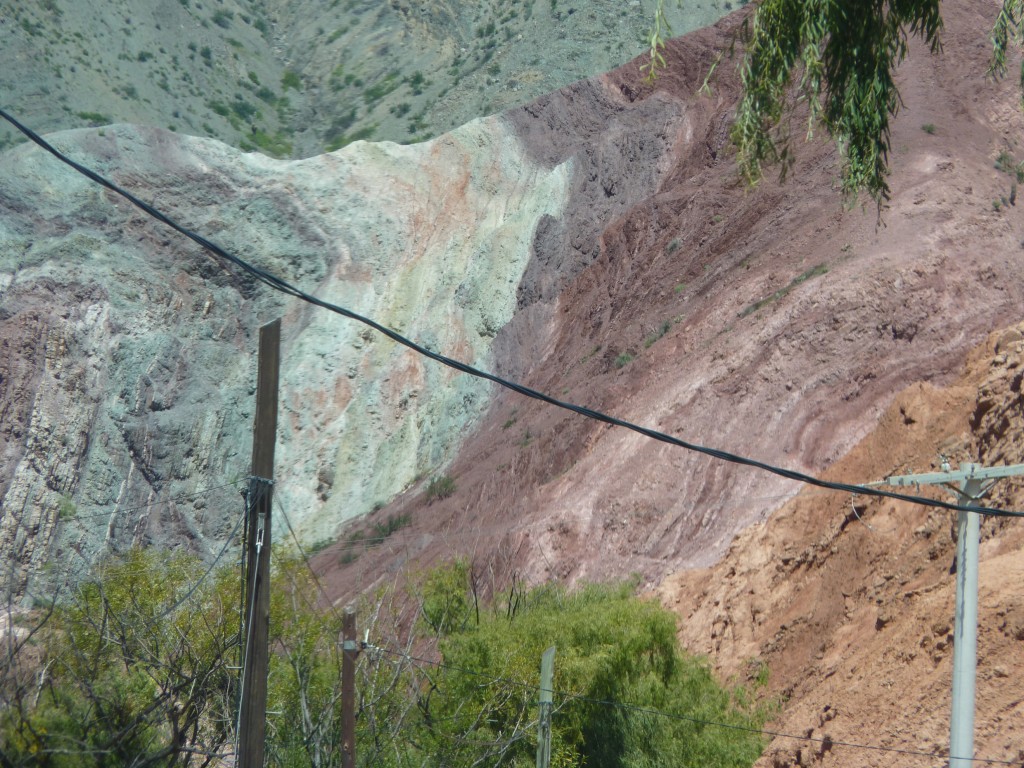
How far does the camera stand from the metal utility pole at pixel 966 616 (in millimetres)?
9492

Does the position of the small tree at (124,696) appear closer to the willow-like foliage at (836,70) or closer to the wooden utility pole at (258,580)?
the wooden utility pole at (258,580)

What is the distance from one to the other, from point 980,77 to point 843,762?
26340 millimetres

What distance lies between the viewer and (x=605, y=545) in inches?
980

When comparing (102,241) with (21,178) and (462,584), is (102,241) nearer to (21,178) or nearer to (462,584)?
(21,178)

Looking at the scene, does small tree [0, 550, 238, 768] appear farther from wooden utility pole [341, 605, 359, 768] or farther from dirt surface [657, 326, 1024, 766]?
dirt surface [657, 326, 1024, 766]

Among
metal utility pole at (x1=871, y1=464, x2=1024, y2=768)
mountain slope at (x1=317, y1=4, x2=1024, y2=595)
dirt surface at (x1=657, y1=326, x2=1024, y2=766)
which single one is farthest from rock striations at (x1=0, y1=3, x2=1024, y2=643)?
metal utility pole at (x1=871, y1=464, x2=1024, y2=768)

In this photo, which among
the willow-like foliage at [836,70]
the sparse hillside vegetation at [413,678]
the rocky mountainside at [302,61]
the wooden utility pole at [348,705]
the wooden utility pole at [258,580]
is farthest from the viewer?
the rocky mountainside at [302,61]

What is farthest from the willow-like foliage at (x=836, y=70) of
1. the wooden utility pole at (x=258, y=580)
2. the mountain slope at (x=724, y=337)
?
the mountain slope at (x=724, y=337)

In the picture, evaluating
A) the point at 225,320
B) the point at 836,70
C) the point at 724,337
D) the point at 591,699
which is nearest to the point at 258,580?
the point at 836,70

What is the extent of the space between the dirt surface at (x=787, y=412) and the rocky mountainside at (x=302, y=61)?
→ 87.8 feet

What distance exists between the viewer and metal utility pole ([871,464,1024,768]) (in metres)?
9.49

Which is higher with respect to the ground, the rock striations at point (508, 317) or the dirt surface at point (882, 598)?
the rock striations at point (508, 317)

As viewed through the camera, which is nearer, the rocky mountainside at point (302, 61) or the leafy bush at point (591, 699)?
the leafy bush at point (591, 699)

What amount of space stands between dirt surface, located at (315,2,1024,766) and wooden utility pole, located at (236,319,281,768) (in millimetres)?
7732
